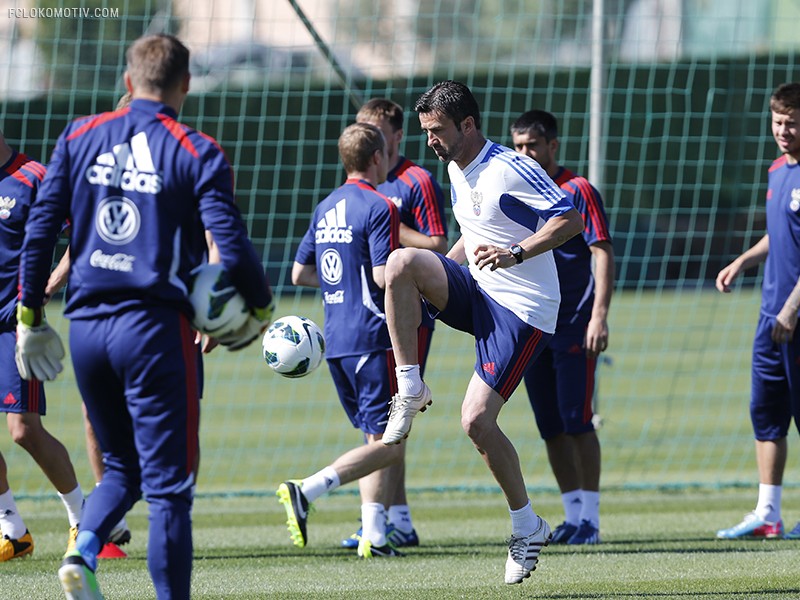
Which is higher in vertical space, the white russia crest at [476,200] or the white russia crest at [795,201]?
the white russia crest at [795,201]

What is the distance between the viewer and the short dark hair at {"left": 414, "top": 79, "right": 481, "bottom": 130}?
18.8 feet

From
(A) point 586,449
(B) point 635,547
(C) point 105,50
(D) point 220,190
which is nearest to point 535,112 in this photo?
(A) point 586,449

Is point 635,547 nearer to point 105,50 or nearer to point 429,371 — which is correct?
point 429,371

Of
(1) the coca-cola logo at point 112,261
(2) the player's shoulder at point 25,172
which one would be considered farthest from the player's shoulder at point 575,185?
(1) the coca-cola logo at point 112,261

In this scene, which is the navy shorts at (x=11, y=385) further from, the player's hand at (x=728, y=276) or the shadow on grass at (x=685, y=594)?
the player's hand at (x=728, y=276)

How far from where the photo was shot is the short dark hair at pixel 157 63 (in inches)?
166

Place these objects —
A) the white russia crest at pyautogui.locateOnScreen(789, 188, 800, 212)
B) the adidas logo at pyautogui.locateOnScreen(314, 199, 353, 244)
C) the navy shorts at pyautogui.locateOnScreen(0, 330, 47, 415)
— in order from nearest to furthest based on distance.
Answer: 1. the navy shorts at pyautogui.locateOnScreen(0, 330, 47, 415)
2. the adidas logo at pyautogui.locateOnScreen(314, 199, 353, 244)
3. the white russia crest at pyautogui.locateOnScreen(789, 188, 800, 212)

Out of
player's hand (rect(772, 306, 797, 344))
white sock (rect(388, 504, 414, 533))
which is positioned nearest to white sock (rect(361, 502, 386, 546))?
white sock (rect(388, 504, 414, 533))

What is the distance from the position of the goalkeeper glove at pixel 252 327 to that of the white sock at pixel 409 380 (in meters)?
1.42

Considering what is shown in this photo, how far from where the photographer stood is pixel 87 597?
Result: 4039 mm

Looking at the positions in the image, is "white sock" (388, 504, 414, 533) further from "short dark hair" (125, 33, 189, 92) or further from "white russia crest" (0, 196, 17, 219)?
"short dark hair" (125, 33, 189, 92)

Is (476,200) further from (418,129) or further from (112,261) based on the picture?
(418,129)

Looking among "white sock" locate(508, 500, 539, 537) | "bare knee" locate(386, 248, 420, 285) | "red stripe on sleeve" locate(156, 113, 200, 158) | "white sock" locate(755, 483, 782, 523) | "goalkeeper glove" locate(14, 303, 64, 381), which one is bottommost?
"white sock" locate(755, 483, 782, 523)

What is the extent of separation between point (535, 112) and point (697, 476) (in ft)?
14.1
